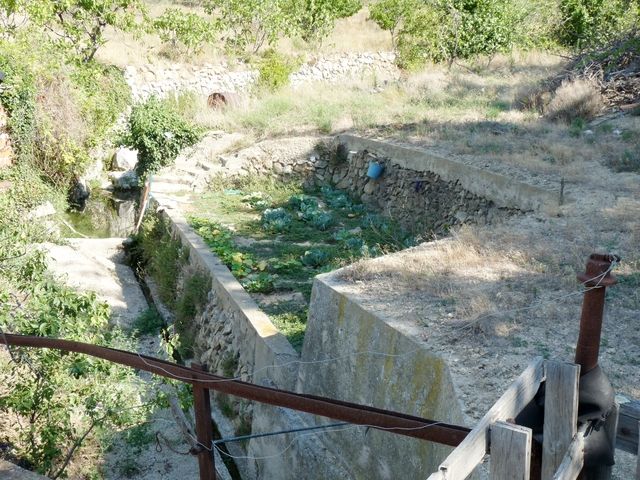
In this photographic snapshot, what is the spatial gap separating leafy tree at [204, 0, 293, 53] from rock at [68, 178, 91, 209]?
29.1 feet

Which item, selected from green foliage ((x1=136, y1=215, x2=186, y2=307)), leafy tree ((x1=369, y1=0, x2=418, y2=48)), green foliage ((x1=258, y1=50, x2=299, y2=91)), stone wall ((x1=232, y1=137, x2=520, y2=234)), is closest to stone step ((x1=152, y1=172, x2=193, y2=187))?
stone wall ((x1=232, y1=137, x2=520, y2=234))

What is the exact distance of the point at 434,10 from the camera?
24.3 metres

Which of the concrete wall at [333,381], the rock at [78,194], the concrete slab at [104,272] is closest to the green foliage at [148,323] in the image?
the concrete slab at [104,272]

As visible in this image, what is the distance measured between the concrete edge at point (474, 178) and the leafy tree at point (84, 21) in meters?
10.8

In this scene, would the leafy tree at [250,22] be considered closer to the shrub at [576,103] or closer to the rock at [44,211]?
the rock at [44,211]

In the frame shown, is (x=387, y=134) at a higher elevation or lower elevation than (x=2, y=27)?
lower

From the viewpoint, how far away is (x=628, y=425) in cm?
256

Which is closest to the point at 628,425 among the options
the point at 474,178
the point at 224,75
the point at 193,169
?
the point at 474,178

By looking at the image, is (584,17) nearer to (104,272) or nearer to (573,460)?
(104,272)

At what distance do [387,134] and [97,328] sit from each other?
8117 millimetres

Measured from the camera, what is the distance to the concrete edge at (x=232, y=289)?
729 cm

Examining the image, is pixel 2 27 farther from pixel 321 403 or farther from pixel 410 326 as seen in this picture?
pixel 321 403

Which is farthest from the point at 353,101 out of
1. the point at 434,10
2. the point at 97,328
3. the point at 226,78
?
the point at 97,328

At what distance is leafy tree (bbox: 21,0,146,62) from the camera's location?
19516 millimetres
